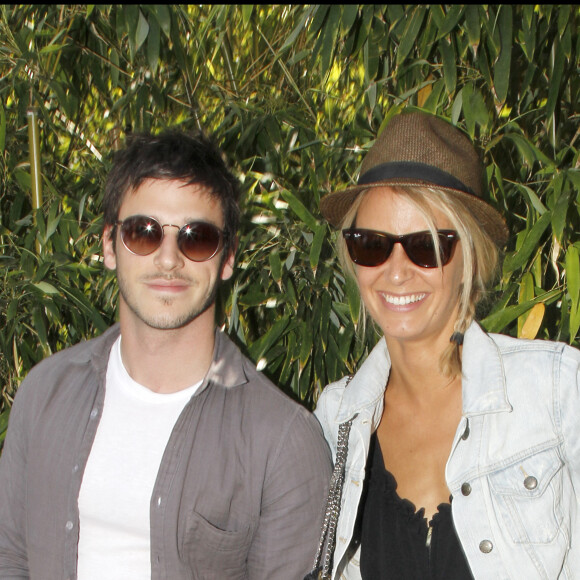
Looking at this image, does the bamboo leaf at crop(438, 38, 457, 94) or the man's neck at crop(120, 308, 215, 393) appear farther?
the bamboo leaf at crop(438, 38, 457, 94)

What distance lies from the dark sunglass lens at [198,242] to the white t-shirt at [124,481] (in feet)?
0.83

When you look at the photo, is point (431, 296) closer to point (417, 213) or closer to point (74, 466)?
point (417, 213)

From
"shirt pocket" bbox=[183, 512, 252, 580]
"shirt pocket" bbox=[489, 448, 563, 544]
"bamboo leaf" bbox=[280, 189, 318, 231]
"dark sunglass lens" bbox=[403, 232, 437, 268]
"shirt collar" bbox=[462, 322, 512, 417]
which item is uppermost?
"bamboo leaf" bbox=[280, 189, 318, 231]

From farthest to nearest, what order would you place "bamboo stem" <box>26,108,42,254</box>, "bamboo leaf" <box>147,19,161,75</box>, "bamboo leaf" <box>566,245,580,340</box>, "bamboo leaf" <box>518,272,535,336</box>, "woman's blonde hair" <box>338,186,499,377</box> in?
"bamboo stem" <box>26,108,42,254</box>, "bamboo leaf" <box>147,19,161,75</box>, "bamboo leaf" <box>518,272,535,336</box>, "bamboo leaf" <box>566,245,580,340</box>, "woman's blonde hair" <box>338,186,499,377</box>

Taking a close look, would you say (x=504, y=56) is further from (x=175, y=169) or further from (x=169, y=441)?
(x=169, y=441)

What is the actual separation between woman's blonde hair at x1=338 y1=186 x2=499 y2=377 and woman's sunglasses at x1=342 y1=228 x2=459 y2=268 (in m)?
0.02

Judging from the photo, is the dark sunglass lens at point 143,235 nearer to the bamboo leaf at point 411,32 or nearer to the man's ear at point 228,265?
the man's ear at point 228,265

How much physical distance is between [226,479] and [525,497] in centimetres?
54

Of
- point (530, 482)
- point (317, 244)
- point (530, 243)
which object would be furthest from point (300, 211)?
point (530, 482)

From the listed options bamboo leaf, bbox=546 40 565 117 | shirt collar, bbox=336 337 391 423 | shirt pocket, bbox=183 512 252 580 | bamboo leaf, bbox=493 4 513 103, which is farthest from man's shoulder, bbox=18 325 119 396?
bamboo leaf, bbox=546 40 565 117

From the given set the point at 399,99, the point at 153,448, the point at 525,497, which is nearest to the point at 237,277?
the point at 399,99

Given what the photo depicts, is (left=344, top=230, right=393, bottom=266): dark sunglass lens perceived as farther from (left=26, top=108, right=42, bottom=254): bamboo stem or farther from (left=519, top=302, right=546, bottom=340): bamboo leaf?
(left=26, top=108, right=42, bottom=254): bamboo stem

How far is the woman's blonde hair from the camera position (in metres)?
1.43

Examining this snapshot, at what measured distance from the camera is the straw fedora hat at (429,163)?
1.43m
